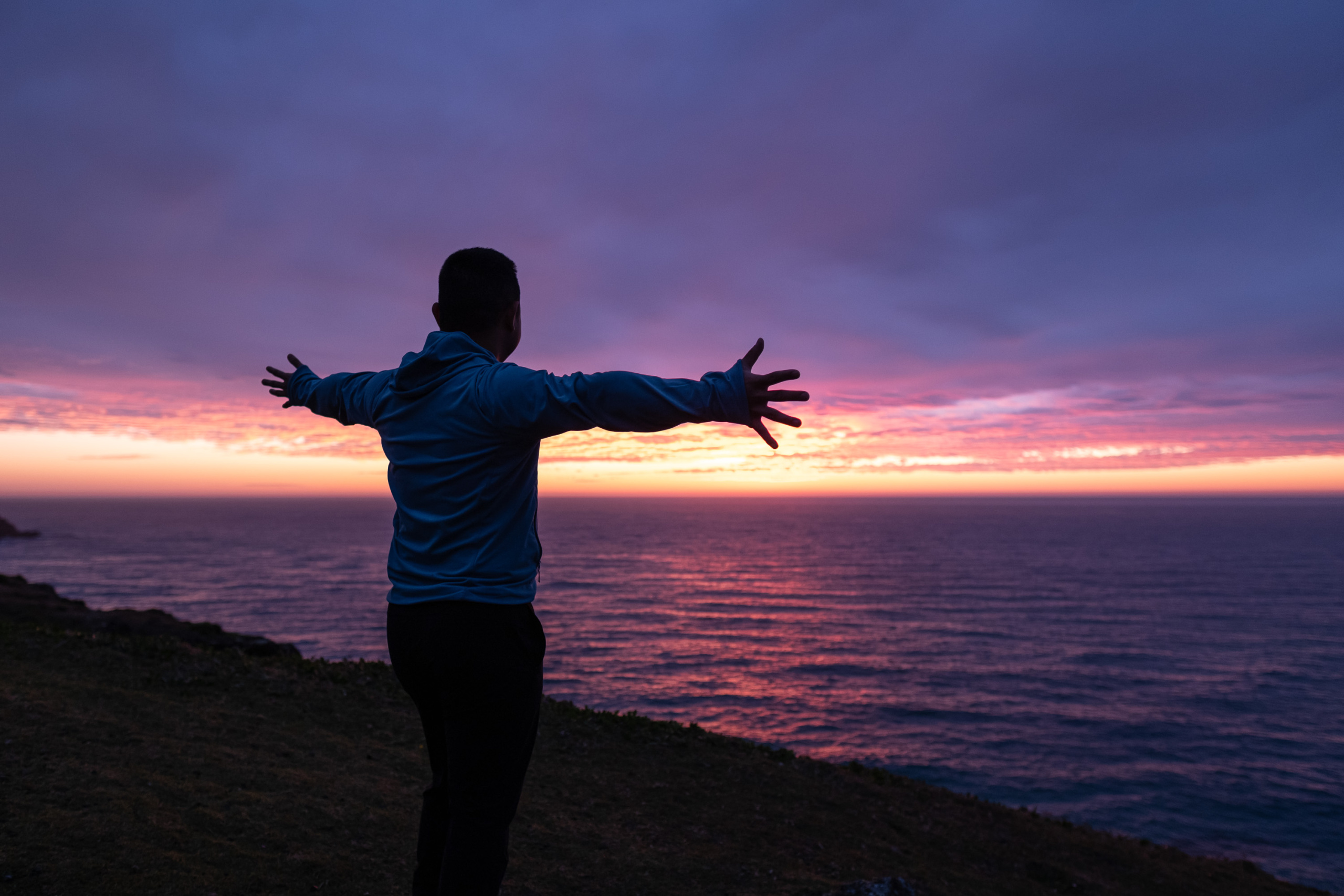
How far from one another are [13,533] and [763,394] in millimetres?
161028

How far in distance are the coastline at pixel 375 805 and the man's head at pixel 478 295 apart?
4592mm

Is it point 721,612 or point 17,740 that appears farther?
point 721,612

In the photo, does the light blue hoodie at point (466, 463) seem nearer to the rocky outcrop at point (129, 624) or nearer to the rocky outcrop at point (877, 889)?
the rocky outcrop at point (877, 889)

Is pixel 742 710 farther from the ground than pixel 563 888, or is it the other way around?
pixel 563 888

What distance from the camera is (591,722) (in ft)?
37.3

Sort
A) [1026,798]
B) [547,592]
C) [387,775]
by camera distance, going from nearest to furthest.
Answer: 1. [387,775]
2. [1026,798]
3. [547,592]

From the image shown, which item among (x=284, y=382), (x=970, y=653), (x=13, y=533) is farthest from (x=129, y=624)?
(x=13, y=533)

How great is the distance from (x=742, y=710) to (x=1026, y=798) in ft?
35.9

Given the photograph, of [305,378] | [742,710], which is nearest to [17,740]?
[305,378]

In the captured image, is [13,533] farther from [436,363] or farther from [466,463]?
[466,463]

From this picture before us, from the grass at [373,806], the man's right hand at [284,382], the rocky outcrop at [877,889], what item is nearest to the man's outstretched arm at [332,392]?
the man's right hand at [284,382]

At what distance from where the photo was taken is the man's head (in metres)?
2.58

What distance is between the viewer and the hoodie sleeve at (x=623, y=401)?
1979 mm

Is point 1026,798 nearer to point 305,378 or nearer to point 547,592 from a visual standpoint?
point 305,378
